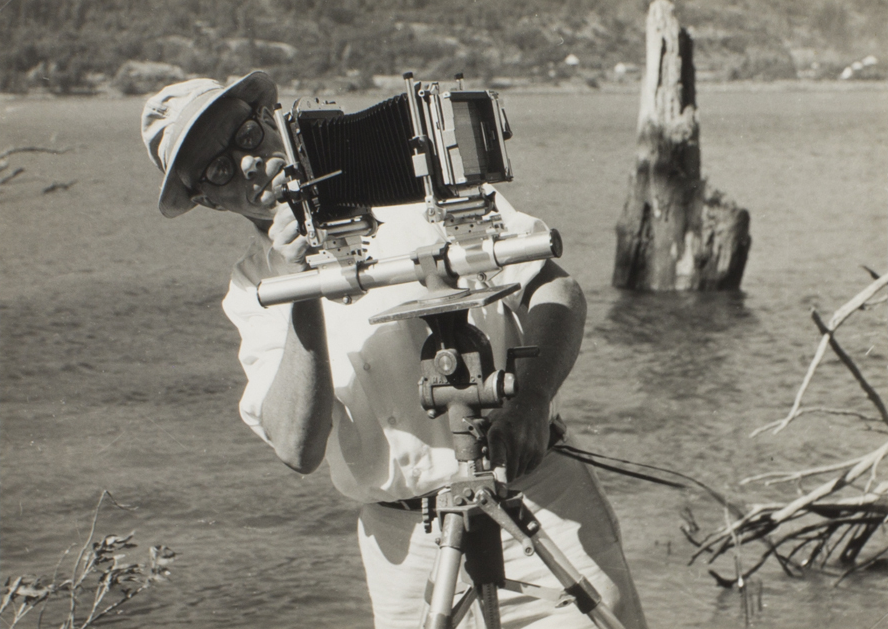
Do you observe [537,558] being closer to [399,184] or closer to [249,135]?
[399,184]

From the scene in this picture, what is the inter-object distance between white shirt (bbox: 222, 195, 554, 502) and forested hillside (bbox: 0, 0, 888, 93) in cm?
974

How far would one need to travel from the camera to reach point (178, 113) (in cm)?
196

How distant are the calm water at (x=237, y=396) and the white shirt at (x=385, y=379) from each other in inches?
134

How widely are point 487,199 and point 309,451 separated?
56cm

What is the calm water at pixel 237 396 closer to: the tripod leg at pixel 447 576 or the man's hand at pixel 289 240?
the tripod leg at pixel 447 576

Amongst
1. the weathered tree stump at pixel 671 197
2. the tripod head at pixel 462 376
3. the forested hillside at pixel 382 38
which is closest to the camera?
the tripod head at pixel 462 376

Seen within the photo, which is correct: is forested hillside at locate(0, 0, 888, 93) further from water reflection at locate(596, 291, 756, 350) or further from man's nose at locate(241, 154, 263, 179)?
man's nose at locate(241, 154, 263, 179)

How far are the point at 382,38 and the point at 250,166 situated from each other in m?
13.7

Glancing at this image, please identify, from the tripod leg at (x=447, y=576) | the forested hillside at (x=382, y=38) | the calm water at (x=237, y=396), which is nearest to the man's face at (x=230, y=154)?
the tripod leg at (x=447, y=576)

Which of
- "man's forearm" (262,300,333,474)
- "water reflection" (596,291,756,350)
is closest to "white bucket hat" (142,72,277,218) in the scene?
"man's forearm" (262,300,333,474)

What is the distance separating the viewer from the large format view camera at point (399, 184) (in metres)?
1.50

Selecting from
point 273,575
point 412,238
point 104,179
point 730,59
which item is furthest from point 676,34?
point 730,59

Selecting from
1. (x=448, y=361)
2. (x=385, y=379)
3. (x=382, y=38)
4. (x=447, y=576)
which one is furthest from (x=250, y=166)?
(x=382, y=38)

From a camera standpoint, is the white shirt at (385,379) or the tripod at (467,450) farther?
the white shirt at (385,379)
